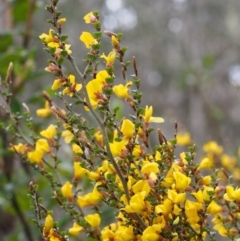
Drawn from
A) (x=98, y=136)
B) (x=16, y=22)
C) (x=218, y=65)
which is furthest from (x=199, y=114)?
(x=98, y=136)

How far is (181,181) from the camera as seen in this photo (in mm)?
547

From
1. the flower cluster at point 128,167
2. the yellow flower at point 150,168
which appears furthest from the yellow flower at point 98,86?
the yellow flower at point 150,168

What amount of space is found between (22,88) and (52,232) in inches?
34.6

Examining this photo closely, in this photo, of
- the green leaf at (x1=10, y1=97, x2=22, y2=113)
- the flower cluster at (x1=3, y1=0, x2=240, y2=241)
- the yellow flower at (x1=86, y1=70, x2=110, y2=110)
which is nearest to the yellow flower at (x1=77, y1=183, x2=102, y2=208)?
the flower cluster at (x1=3, y1=0, x2=240, y2=241)

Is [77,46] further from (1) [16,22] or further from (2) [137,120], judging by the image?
(2) [137,120]

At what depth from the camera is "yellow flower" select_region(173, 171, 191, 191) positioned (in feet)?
1.79

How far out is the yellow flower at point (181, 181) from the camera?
545mm

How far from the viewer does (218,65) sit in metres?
6.16

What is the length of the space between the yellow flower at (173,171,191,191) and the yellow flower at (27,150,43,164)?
26 centimetres

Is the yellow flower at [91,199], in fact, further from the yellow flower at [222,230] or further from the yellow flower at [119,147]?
the yellow flower at [222,230]

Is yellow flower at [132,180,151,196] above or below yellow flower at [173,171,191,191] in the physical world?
below

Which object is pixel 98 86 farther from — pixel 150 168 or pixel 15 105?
pixel 15 105

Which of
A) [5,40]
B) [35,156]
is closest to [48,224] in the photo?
[35,156]

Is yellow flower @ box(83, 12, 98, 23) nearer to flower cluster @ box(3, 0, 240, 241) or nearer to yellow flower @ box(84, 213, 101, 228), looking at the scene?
flower cluster @ box(3, 0, 240, 241)
